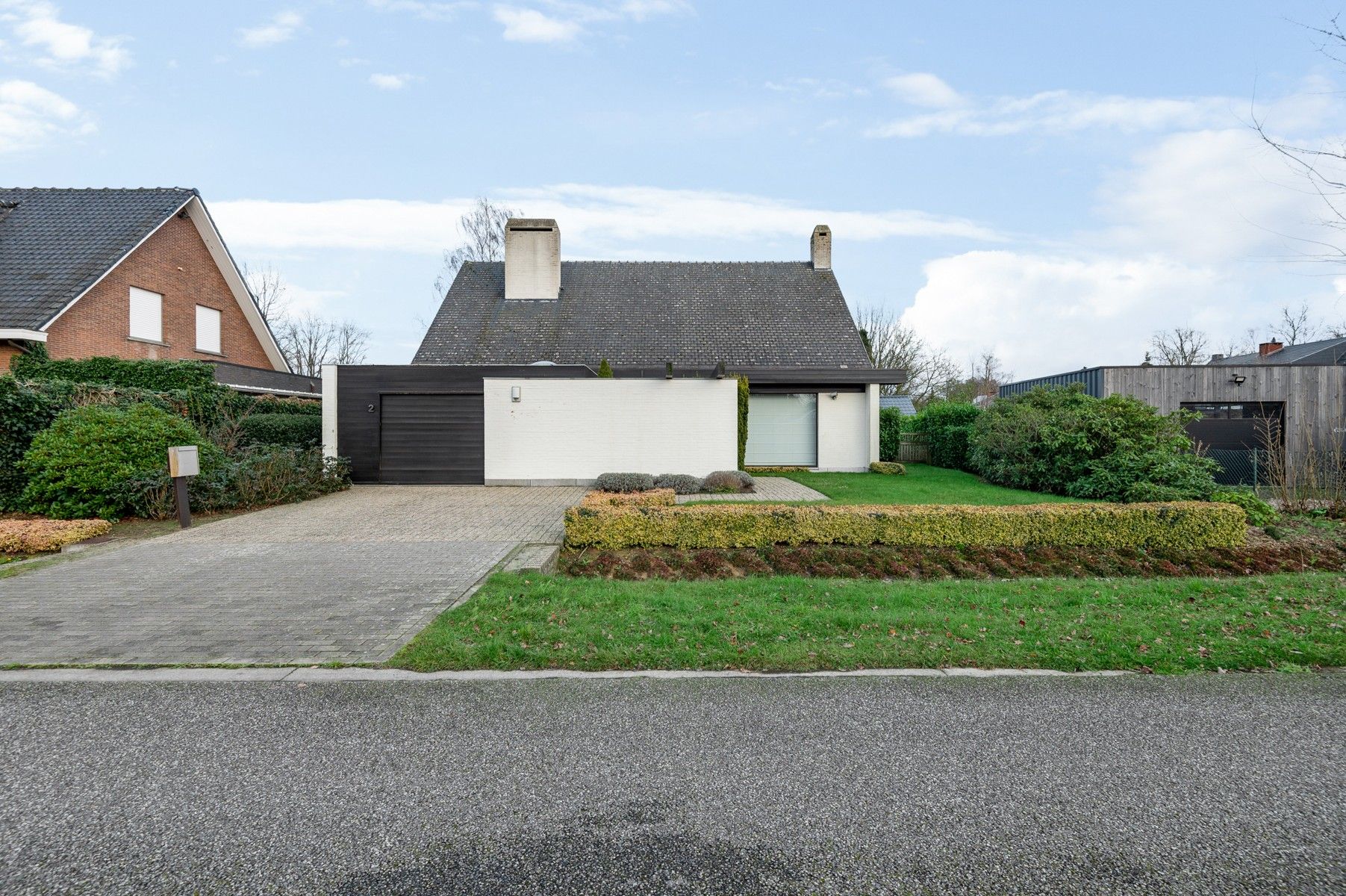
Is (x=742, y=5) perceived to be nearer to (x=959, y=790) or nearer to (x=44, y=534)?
(x=959, y=790)

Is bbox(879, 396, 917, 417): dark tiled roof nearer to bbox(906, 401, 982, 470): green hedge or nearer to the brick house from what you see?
bbox(906, 401, 982, 470): green hedge

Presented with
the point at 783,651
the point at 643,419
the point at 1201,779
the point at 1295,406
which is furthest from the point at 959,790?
the point at 1295,406

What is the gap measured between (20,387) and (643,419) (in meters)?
9.95

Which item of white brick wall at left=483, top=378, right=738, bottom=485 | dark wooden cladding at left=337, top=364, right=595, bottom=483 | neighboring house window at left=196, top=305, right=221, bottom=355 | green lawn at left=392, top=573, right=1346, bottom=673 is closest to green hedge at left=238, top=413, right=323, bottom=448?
dark wooden cladding at left=337, top=364, right=595, bottom=483

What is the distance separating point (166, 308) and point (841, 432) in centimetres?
1822

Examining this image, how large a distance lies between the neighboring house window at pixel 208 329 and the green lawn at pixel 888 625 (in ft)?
58.1

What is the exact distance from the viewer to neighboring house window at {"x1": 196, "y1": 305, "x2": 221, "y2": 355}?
18.3 m

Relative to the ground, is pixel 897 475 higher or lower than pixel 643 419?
lower

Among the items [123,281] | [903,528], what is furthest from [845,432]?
[123,281]

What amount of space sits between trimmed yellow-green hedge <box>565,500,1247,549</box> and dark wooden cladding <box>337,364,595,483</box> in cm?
749

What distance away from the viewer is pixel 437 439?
14070 mm

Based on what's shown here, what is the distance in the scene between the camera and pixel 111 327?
50.6 ft

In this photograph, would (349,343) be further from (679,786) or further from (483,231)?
A: (679,786)

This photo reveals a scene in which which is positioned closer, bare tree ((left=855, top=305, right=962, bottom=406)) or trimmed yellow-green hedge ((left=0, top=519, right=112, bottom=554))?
trimmed yellow-green hedge ((left=0, top=519, right=112, bottom=554))
